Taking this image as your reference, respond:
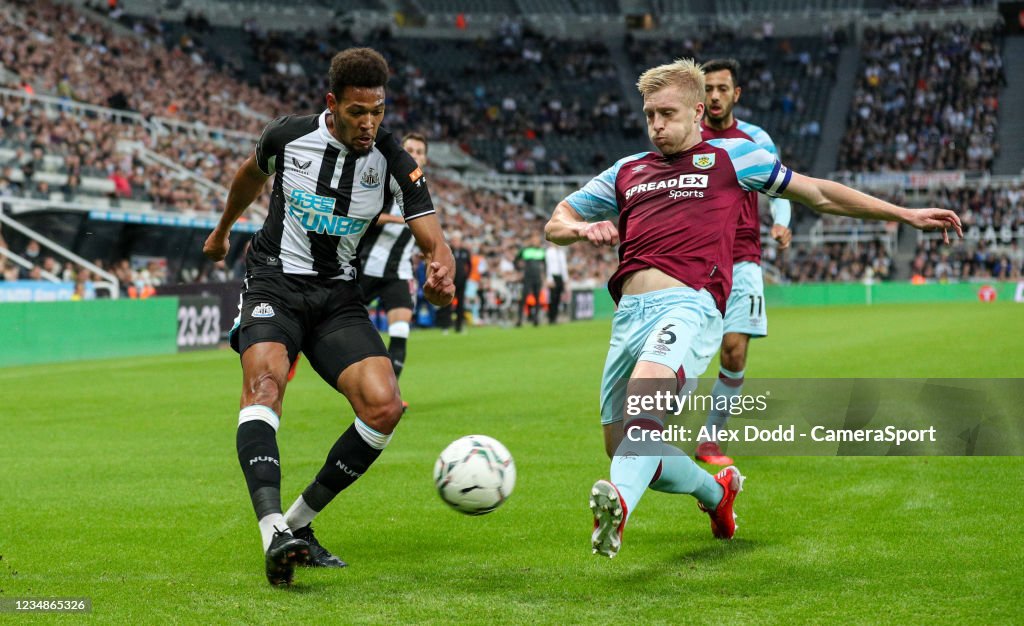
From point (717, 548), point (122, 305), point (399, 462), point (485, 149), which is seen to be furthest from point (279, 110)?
point (717, 548)

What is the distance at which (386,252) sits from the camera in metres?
11.3

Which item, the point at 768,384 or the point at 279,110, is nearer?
the point at 768,384

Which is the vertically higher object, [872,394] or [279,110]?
[279,110]

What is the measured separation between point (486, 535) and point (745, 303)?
3.10m

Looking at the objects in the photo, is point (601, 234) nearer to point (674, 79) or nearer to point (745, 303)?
point (674, 79)

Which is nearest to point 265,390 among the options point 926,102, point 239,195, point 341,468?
point 341,468

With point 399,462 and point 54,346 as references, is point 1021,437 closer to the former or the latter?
point 399,462

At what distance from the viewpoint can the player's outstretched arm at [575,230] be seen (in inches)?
195

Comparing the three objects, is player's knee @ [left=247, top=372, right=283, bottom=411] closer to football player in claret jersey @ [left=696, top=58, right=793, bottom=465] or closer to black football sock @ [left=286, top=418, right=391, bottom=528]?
black football sock @ [left=286, top=418, right=391, bottom=528]

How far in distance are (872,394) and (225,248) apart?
7.83m

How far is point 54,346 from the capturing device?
59.7 feet

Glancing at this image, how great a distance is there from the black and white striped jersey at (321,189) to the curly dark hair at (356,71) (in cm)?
34

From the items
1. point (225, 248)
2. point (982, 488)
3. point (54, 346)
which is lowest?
point (54, 346)

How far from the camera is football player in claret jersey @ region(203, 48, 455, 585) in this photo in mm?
5289
